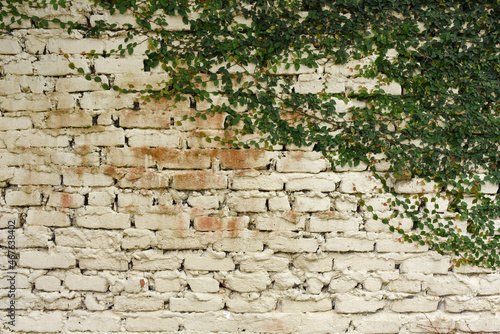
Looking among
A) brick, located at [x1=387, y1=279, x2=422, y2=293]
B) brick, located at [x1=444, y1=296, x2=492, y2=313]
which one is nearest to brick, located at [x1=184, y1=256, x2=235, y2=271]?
brick, located at [x1=387, y1=279, x2=422, y2=293]

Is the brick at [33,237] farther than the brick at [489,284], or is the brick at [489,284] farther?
the brick at [489,284]

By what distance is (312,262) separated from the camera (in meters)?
1.80

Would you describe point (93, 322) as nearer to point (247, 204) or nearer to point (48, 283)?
point (48, 283)

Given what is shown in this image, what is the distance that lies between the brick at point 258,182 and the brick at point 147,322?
855 millimetres

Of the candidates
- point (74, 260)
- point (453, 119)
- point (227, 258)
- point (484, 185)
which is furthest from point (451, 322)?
point (74, 260)

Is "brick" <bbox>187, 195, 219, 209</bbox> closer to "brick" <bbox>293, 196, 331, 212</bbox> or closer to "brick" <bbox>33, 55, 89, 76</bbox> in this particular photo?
"brick" <bbox>293, 196, 331, 212</bbox>

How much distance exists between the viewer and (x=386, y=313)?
1851 millimetres

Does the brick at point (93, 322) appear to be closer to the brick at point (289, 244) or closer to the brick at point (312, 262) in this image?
the brick at point (289, 244)

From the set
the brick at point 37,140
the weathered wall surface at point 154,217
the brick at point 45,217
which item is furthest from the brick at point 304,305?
the brick at point 37,140

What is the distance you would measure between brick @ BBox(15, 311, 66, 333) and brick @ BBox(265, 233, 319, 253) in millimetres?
1279

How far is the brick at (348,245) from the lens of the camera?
1.80m

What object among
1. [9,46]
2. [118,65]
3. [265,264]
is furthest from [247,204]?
[9,46]

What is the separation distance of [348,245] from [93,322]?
5.02 feet

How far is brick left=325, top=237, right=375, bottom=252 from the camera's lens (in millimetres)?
1804
